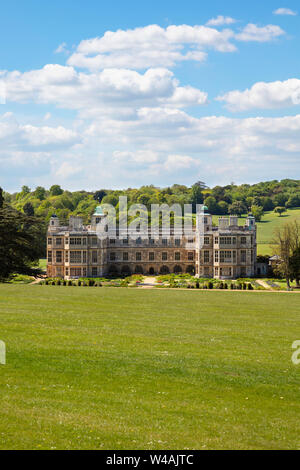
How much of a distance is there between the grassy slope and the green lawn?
3559 inches

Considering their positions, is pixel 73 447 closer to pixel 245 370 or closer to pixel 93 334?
pixel 245 370

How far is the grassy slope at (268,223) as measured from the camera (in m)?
123

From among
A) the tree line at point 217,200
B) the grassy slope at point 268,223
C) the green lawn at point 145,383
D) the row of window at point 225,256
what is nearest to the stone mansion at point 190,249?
the row of window at point 225,256

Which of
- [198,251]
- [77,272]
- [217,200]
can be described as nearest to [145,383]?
[77,272]

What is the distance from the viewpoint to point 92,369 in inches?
715

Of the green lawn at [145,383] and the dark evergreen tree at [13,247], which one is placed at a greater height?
the dark evergreen tree at [13,247]

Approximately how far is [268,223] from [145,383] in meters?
137

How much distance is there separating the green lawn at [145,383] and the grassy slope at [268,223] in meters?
90.4

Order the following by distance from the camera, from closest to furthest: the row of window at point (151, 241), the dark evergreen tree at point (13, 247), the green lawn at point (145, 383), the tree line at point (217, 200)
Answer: the green lawn at point (145, 383)
the dark evergreen tree at point (13, 247)
the row of window at point (151, 241)
the tree line at point (217, 200)

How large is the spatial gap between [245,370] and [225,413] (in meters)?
4.71

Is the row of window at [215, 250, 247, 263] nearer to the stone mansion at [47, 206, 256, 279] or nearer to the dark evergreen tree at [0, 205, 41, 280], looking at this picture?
the stone mansion at [47, 206, 256, 279]

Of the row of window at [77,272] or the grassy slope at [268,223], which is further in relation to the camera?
the grassy slope at [268,223]

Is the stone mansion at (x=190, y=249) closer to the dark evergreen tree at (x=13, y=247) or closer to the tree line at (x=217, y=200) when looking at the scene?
the dark evergreen tree at (x=13, y=247)

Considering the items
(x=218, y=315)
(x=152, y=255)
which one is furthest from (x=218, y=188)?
(x=218, y=315)
